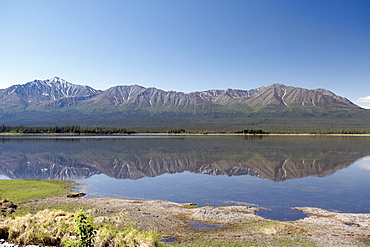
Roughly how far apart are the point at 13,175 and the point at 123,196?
2345 centimetres

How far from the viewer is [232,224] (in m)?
17.8

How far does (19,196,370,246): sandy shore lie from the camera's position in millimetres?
14734

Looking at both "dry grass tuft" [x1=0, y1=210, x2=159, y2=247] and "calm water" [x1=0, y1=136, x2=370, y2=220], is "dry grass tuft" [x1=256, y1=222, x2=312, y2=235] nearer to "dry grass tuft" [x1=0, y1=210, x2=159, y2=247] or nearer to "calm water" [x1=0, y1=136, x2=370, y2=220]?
"calm water" [x1=0, y1=136, x2=370, y2=220]

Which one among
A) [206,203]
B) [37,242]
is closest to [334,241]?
[206,203]

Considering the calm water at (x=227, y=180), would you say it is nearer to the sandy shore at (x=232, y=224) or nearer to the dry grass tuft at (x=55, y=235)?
the sandy shore at (x=232, y=224)

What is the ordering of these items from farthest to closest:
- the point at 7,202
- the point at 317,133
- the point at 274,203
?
the point at 317,133 → the point at 274,203 → the point at 7,202

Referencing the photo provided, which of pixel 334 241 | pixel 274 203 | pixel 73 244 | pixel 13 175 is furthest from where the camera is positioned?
pixel 13 175

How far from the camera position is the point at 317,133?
185 meters

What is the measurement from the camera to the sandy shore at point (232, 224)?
48.3 feet

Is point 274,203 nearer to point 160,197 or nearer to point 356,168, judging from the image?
point 160,197

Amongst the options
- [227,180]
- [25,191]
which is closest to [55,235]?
[25,191]

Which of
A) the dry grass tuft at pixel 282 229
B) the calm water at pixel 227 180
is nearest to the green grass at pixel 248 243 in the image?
the dry grass tuft at pixel 282 229

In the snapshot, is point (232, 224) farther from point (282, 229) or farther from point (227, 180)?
point (227, 180)

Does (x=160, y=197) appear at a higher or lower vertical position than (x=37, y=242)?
lower
